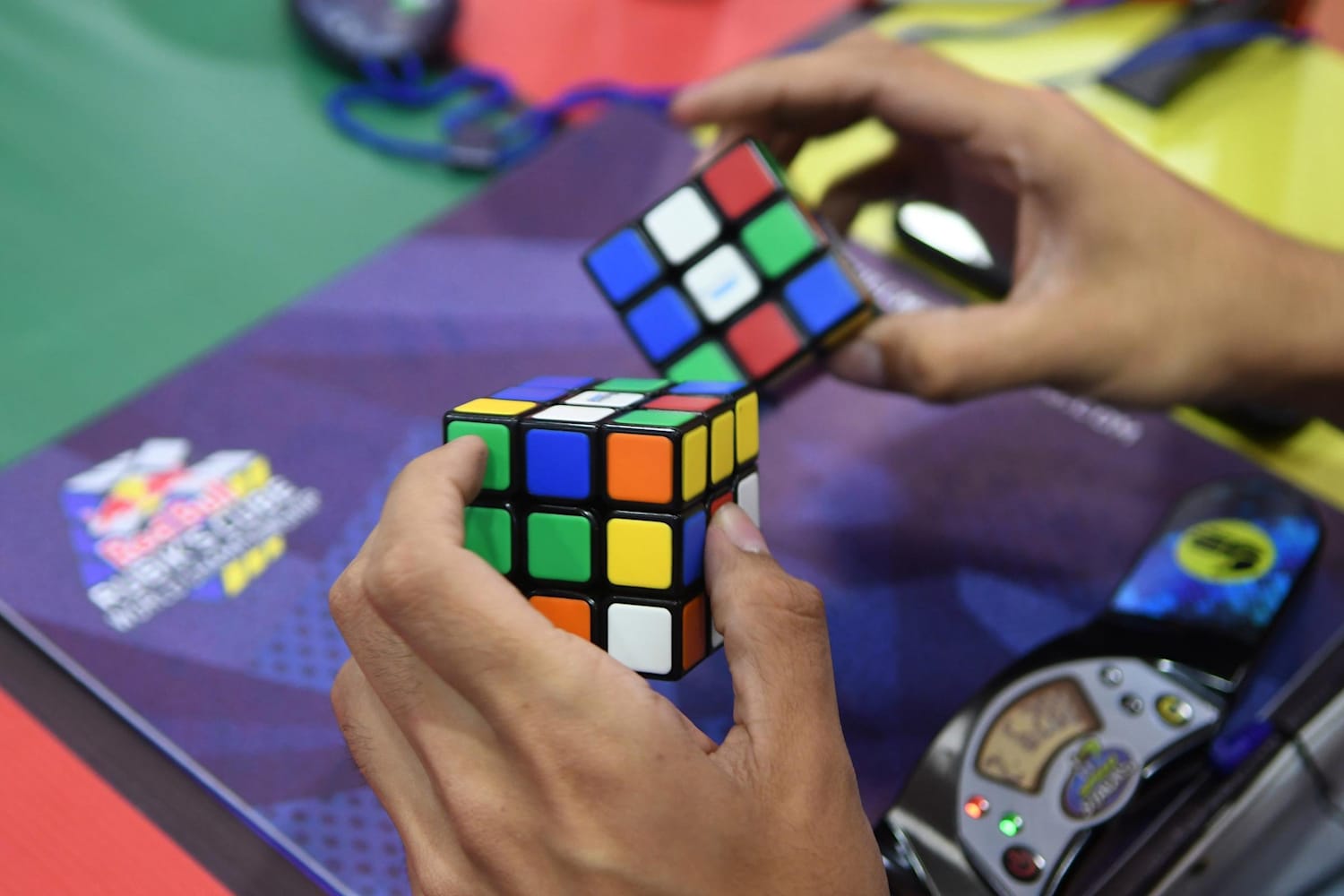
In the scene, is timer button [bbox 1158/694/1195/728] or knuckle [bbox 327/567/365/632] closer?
knuckle [bbox 327/567/365/632]

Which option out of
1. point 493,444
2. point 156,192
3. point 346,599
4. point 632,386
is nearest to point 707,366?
point 632,386

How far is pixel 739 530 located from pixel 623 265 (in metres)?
0.35

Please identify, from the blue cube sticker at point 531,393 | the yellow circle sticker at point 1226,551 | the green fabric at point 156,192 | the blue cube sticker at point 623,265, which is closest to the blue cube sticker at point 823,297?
the blue cube sticker at point 623,265

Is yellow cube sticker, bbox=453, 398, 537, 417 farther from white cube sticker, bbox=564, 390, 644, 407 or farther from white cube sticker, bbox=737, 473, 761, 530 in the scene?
white cube sticker, bbox=737, 473, 761, 530

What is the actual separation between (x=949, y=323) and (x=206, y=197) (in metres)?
0.86

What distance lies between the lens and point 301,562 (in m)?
0.89

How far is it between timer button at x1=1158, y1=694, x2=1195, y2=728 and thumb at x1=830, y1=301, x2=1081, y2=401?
27 cm

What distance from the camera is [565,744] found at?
0.51 metres

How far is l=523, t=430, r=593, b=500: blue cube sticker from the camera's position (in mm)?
644

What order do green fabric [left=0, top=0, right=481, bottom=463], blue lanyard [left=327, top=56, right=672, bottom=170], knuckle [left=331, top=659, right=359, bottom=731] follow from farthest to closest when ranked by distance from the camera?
blue lanyard [left=327, top=56, right=672, bottom=170], green fabric [left=0, top=0, right=481, bottom=463], knuckle [left=331, top=659, right=359, bottom=731]

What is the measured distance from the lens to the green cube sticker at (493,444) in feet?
2.14

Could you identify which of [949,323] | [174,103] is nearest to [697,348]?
[949,323]

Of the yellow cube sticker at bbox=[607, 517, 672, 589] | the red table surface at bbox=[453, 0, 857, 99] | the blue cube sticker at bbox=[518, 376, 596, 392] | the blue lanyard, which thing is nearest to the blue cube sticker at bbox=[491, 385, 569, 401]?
the blue cube sticker at bbox=[518, 376, 596, 392]

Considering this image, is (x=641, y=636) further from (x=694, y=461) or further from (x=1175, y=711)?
(x=1175, y=711)
